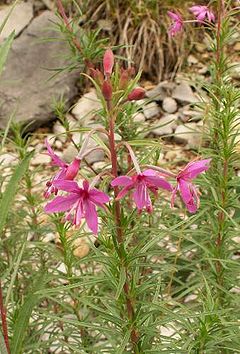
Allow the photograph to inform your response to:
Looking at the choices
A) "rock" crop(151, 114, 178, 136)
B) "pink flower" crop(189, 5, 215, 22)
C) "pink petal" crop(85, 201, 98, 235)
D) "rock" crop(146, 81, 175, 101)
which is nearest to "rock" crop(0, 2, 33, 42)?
"rock" crop(146, 81, 175, 101)

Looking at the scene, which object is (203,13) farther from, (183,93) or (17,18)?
(17,18)

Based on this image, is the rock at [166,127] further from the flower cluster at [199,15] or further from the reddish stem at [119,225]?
the reddish stem at [119,225]

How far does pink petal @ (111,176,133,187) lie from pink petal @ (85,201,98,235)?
8 cm

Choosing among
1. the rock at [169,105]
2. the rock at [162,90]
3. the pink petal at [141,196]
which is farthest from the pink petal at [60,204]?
the rock at [162,90]

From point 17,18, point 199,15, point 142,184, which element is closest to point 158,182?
point 142,184

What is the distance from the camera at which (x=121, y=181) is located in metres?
1.12

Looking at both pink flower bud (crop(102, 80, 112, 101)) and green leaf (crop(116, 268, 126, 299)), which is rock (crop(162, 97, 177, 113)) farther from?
pink flower bud (crop(102, 80, 112, 101))

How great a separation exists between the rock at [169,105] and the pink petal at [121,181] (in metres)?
3.16

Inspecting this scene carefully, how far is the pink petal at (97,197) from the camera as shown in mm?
1150

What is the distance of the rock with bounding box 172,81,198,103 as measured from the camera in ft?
14.1

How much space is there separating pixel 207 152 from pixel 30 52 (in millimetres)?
2941

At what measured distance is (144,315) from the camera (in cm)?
142

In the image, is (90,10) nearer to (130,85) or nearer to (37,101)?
(37,101)

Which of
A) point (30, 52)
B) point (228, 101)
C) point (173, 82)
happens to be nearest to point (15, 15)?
point (30, 52)
